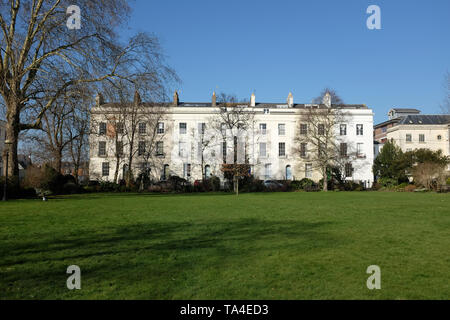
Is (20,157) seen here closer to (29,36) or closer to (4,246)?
(29,36)

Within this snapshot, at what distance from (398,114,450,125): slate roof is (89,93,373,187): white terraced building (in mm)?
13932

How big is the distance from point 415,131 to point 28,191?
60.6 metres

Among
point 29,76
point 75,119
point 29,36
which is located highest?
point 29,36

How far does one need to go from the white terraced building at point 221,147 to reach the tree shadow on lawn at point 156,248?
38.8 metres

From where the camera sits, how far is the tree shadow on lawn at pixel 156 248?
5.22 meters

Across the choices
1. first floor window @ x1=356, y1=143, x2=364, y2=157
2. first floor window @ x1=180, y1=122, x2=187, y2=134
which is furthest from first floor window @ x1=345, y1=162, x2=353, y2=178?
first floor window @ x1=180, y1=122, x2=187, y2=134

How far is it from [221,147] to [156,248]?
42.4 meters

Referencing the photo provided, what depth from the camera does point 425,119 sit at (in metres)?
62.0

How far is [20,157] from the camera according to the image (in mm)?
75625

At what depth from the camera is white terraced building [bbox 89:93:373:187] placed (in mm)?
48844

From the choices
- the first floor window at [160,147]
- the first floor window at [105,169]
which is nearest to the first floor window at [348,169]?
the first floor window at [160,147]

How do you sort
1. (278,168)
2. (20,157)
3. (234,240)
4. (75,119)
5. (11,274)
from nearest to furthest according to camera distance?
(11,274)
(234,240)
(75,119)
(278,168)
(20,157)

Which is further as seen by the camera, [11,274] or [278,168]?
[278,168]
